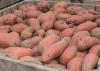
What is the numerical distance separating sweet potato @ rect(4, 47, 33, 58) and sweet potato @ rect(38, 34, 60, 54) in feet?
0.15

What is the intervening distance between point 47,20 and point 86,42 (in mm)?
272

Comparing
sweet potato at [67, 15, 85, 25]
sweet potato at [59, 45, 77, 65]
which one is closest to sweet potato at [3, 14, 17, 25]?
sweet potato at [67, 15, 85, 25]

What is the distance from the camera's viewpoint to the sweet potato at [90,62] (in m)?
0.67

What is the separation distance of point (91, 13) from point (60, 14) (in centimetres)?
17

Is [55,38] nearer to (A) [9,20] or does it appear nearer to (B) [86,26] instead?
(B) [86,26]

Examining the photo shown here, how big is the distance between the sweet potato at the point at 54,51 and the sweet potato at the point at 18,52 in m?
0.07

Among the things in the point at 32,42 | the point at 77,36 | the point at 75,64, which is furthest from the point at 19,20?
the point at 75,64

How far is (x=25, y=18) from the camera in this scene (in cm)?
115

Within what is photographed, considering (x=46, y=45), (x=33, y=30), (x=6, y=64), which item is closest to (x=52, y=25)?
(x=33, y=30)

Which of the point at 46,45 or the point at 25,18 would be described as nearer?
the point at 46,45

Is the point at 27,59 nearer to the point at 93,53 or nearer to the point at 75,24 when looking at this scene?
the point at 93,53

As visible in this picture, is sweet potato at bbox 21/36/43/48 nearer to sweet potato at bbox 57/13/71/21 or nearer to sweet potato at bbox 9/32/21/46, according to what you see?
sweet potato at bbox 9/32/21/46

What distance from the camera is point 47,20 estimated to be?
3.28ft

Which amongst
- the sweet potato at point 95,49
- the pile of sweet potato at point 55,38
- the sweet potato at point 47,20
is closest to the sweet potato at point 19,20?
the pile of sweet potato at point 55,38
